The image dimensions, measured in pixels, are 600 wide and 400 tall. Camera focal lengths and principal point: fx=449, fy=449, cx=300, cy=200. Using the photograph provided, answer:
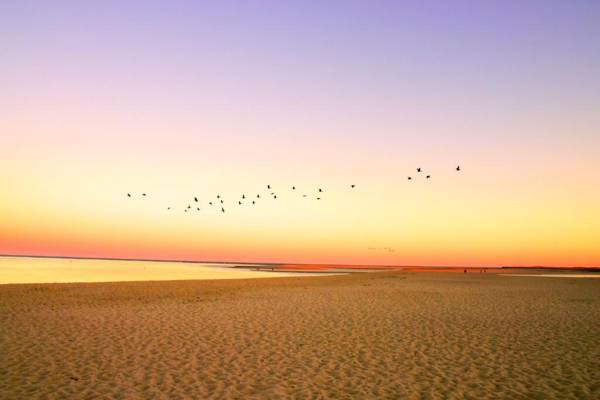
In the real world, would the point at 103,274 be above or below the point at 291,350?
above

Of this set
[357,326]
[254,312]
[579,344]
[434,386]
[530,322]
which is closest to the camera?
[434,386]

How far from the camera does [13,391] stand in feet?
34.8

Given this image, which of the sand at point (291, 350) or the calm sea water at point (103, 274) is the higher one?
the calm sea water at point (103, 274)

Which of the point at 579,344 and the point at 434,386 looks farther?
the point at 579,344

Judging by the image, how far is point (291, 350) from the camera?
15.6 meters

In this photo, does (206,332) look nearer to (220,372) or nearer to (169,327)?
(169,327)

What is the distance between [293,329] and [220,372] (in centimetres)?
709

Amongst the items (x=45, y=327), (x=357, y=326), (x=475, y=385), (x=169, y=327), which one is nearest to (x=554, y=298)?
(x=357, y=326)

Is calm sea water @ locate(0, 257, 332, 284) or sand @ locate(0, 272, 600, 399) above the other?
calm sea water @ locate(0, 257, 332, 284)

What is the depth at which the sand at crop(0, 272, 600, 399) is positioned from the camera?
11297 millimetres

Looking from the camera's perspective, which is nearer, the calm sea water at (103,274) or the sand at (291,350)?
the sand at (291,350)

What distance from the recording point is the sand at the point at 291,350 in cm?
1130

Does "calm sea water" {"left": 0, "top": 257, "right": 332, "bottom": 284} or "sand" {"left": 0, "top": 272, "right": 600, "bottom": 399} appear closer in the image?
"sand" {"left": 0, "top": 272, "right": 600, "bottom": 399}

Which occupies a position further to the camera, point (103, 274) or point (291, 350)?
point (103, 274)
